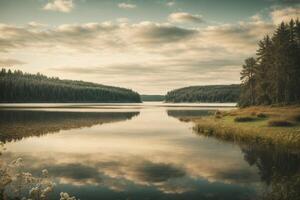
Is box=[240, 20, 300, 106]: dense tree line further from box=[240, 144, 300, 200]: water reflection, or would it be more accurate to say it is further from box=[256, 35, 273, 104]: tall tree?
box=[240, 144, 300, 200]: water reflection

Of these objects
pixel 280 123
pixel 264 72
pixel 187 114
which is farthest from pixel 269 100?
pixel 280 123

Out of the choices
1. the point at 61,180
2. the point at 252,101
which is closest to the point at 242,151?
the point at 61,180

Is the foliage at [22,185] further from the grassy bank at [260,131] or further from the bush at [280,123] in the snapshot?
the bush at [280,123]

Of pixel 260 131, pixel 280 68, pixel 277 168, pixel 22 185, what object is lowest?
pixel 277 168

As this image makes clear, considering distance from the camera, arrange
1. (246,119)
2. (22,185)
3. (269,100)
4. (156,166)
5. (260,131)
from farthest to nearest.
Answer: (269,100)
(246,119)
(260,131)
(156,166)
(22,185)

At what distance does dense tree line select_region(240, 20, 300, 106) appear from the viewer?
3108 inches

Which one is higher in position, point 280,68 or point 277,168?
point 280,68

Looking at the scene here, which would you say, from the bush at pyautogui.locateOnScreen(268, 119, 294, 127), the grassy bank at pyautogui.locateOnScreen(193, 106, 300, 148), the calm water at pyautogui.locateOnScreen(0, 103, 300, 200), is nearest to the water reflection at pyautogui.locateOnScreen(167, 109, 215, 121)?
the grassy bank at pyautogui.locateOnScreen(193, 106, 300, 148)

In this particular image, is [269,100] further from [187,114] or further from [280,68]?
[187,114]

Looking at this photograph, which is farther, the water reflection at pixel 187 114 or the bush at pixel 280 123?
the water reflection at pixel 187 114

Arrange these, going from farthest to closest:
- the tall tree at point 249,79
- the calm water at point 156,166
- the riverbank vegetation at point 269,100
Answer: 1. the tall tree at point 249,79
2. the riverbank vegetation at point 269,100
3. the calm water at point 156,166

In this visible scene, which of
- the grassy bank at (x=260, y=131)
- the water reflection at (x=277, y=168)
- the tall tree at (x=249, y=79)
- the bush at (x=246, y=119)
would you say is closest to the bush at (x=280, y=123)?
the grassy bank at (x=260, y=131)

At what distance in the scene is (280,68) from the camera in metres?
79.2

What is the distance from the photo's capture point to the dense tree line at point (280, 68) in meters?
78.9
